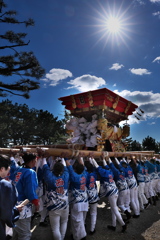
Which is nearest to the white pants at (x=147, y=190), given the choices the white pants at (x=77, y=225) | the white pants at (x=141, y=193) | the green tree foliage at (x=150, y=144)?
the white pants at (x=141, y=193)

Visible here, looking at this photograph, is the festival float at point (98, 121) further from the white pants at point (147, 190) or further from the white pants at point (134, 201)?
the white pants at point (147, 190)

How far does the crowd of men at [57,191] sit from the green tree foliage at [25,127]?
18500 mm

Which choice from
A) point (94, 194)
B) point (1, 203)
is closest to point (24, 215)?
point (1, 203)

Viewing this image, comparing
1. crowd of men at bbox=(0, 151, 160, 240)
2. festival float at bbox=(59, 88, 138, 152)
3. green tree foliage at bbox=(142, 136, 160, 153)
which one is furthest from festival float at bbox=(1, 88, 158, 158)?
green tree foliage at bbox=(142, 136, 160, 153)

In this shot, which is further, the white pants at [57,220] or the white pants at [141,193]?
the white pants at [141,193]

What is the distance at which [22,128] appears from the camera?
2461 centimetres

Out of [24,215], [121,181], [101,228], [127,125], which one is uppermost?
[127,125]

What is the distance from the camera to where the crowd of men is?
261 centimetres

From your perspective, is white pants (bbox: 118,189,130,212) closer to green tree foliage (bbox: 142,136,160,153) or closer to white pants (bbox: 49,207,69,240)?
white pants (bbox: 49,207,69,240)

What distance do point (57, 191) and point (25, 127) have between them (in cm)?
2184

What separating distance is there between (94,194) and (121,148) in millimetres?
2743

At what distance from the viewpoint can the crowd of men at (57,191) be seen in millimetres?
2609

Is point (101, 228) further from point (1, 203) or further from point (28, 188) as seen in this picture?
point (1, 203)

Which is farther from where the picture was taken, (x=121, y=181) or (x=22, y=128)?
(x=22, y=128)
